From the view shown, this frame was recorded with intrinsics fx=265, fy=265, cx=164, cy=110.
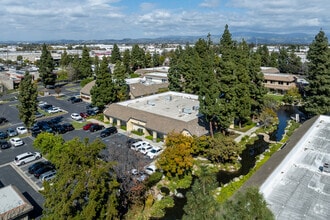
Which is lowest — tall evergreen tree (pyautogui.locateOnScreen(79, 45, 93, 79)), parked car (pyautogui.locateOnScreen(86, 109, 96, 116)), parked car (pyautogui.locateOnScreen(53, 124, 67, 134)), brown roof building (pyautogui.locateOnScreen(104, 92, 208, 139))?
parked car (pyautogui.locateOnScreen(53, 124, 67, 134))

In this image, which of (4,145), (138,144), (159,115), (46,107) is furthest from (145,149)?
(46,107)

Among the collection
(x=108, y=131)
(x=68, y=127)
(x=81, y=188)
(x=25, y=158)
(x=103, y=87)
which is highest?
(x=103, y=87)

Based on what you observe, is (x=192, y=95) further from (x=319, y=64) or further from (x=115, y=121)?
(x=319, y=64)

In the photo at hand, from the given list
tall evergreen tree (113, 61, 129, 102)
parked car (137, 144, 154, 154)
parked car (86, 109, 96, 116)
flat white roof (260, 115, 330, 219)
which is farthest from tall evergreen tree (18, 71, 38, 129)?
flat white roof (260, 115, 330, 219)

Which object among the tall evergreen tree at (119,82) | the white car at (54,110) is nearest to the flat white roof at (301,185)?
the tall evergreen tree at (119,82)

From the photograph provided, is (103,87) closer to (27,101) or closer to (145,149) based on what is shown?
(27,101)

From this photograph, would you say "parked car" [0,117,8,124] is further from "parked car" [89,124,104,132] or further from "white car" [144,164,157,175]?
"white car" [144,164,157,175]
